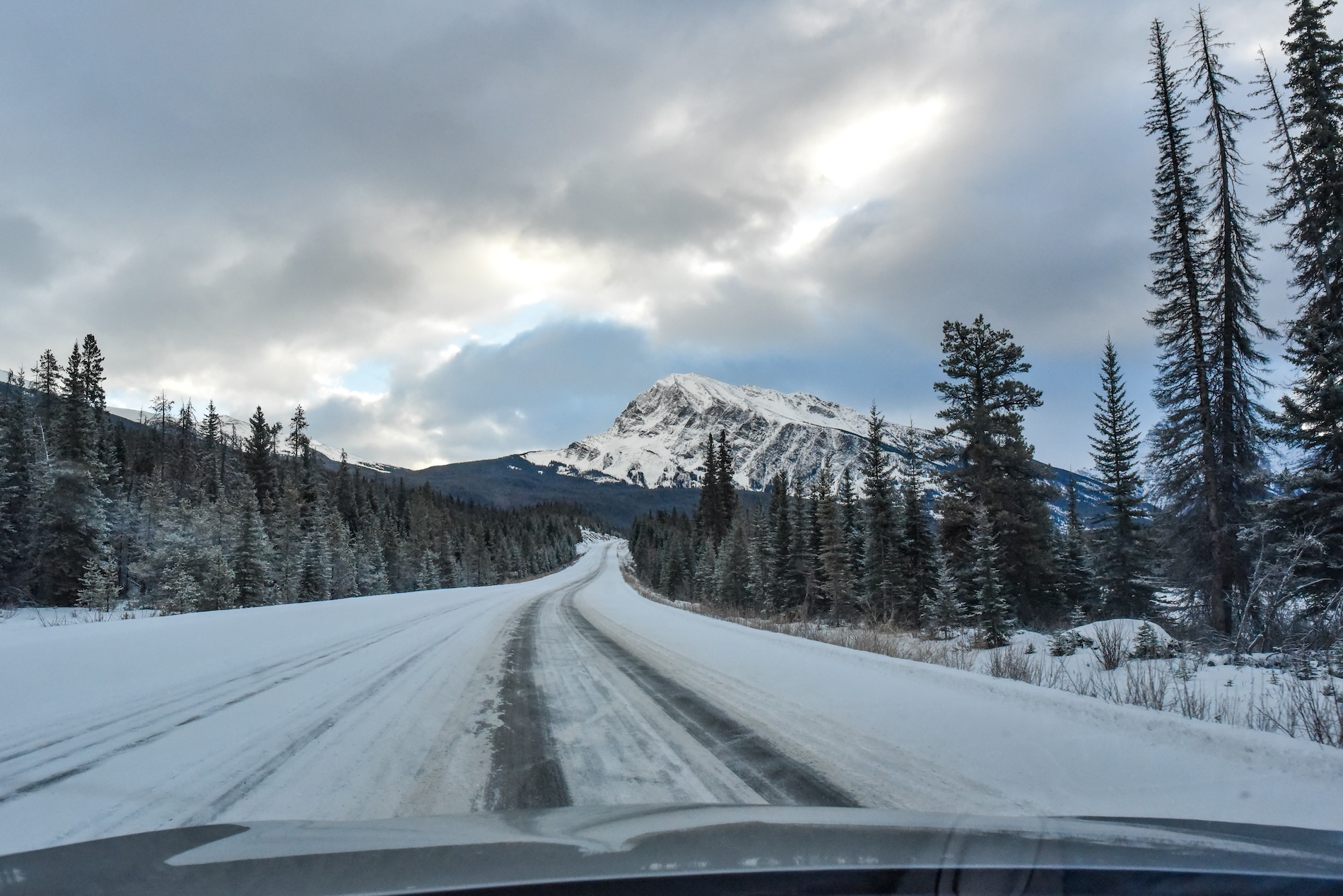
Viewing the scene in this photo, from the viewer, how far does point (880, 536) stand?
32000mm

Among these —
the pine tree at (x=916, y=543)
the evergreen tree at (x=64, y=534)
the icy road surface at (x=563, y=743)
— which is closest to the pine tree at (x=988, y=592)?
the pine tree at (x=916, y=543)

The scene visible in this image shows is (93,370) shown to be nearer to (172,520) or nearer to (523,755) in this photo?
(172,520)

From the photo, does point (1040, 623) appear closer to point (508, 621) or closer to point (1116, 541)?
point (1116, 541)

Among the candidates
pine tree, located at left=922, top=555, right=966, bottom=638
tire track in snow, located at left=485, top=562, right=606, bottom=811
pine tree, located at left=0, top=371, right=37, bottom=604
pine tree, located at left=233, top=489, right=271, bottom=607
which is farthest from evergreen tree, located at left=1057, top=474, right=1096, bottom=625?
pine tree, located at left=0, top=371, right=37, bottom=604

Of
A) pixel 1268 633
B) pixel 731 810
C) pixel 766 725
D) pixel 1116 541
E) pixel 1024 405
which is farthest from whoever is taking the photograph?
pixel 1116 541

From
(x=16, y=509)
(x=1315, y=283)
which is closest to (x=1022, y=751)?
(x=1315, y=283)

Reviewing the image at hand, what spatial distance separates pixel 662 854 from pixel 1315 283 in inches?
897

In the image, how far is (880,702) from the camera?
6008mm

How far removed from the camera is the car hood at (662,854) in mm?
1729

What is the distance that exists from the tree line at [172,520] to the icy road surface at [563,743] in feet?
74.2

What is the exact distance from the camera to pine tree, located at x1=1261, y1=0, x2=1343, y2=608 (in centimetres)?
1537

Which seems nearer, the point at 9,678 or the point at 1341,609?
the point at 9,678

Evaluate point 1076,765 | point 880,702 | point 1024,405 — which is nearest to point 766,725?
point 880,702

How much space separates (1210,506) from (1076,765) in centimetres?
1772
